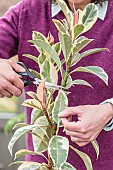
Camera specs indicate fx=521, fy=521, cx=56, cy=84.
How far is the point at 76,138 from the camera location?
3.71 ft

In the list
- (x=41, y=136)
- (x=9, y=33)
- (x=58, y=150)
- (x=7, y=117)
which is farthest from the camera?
(x=7, y=117)

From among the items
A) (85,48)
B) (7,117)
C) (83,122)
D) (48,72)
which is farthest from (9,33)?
(7,117)

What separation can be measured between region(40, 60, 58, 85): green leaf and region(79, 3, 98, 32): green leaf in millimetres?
114

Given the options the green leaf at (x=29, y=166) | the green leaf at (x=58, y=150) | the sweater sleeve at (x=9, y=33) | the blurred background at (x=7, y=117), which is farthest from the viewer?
the blurred background at (x=7, y=117)

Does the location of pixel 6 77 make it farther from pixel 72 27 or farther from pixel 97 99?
pixel 97 99

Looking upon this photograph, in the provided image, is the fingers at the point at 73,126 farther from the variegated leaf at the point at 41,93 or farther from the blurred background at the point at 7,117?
the blurred background at the point at 7,117

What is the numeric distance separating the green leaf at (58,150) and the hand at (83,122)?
0.03 metres

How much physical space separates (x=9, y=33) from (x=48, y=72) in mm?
322

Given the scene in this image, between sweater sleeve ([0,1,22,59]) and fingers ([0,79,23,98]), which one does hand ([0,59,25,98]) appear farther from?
sweater sleeve ([0,1,22,59])

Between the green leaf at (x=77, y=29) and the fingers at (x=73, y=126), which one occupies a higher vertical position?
the green leaf at (x=77, y=29)

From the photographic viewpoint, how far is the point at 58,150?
3.60ft

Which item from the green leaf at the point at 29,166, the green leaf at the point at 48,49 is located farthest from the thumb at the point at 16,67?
the green leaf at the point at 29,166

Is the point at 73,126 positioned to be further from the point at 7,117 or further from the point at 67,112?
the point at 7,117

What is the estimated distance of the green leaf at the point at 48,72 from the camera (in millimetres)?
1155
